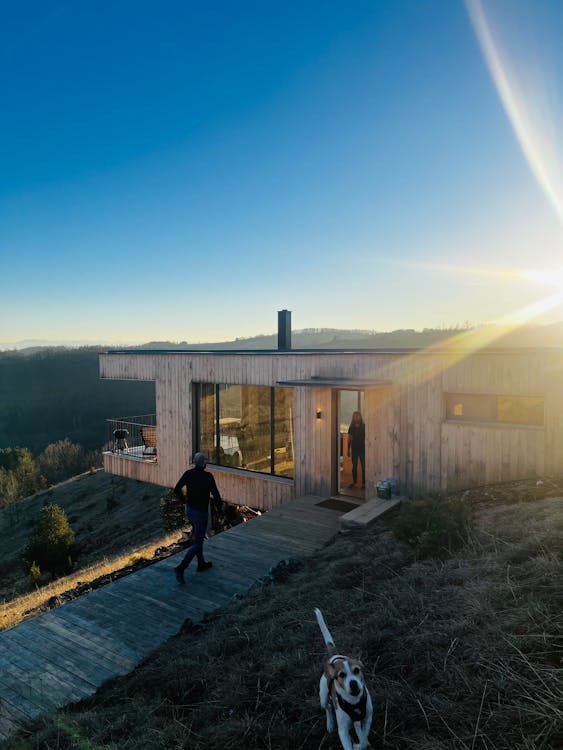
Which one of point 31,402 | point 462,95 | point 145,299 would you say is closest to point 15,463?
point 145,299

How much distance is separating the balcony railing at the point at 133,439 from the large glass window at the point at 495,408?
8.81 metres

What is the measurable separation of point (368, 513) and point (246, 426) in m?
4.30

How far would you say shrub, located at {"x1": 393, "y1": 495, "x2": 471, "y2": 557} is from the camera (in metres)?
5.09

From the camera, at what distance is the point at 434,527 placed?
5.30 m

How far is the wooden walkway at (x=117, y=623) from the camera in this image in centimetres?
398

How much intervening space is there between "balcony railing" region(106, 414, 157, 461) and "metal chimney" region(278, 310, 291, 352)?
456cm

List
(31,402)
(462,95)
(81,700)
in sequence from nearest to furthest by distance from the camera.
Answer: (81,700) < (462,95) < (31,402)

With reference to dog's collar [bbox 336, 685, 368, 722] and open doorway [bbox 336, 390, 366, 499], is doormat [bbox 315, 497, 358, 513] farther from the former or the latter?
dog's collar [bbox 336, 685, 368, 722]

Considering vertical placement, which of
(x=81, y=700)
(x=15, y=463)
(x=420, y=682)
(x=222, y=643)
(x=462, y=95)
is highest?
(x=462, y=95)

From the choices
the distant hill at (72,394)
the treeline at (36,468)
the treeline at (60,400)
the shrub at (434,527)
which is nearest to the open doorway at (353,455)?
the shrub at (434,527)

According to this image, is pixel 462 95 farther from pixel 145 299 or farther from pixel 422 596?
pixel 145 299

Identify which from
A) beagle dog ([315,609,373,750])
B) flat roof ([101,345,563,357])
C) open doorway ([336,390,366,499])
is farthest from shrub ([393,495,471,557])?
open doorway ([336,390,366,499])

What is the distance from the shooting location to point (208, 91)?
1403 centimetres

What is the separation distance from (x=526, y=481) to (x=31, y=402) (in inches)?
4207
